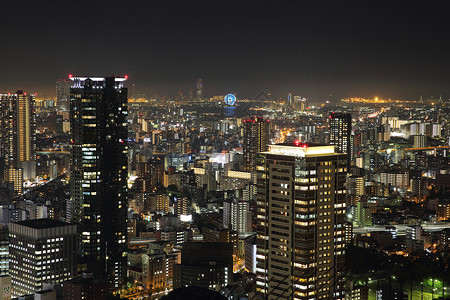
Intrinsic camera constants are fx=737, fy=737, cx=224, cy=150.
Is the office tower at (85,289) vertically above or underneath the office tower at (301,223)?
underneath

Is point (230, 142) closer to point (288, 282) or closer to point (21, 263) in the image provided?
point (21, 263)

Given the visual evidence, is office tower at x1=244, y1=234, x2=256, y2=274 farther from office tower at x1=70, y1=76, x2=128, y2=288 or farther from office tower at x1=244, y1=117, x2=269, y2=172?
office tower at x1=244, y1=117, x2=269, y2=172

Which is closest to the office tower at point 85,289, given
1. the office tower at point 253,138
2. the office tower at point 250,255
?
the office tower at point 250,255

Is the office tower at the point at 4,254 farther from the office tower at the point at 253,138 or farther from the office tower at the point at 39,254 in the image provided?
the office tower at the point at 253,138

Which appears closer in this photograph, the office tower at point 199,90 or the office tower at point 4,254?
the office tower at point 4,254

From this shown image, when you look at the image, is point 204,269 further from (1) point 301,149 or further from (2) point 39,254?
(1) point 301,149

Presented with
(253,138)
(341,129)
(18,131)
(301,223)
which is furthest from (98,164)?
(18,131)

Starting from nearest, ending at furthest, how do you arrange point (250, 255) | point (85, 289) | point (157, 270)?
point (85, 289) < point (250, 255) < point (157, 270)
